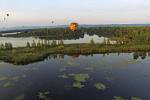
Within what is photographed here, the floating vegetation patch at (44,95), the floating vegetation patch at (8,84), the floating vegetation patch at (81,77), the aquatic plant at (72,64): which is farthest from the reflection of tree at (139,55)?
the floating vegetation patch at (8,84)

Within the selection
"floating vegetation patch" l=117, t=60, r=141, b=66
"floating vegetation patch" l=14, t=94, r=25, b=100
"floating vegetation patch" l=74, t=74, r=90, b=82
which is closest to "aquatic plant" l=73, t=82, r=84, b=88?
"floating vegetation patch" l=74, t=74, r=90, b=82

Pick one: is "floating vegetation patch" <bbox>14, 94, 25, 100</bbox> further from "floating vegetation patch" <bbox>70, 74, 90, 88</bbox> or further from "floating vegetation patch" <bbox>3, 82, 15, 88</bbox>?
"floating vegetation patch" <bbox>70, 74, 90, 88</bbox>

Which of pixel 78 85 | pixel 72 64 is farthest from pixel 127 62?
pixel 78 85

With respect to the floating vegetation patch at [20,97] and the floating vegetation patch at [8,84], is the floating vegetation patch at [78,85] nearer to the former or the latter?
the floating vegetation patch at [20,97]

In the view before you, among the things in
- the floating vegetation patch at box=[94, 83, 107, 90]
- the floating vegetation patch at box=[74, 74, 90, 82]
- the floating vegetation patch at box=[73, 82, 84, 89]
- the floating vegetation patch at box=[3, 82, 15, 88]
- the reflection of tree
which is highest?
the reflection of tree

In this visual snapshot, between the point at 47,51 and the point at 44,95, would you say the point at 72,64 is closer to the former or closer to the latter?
the point at 47,51

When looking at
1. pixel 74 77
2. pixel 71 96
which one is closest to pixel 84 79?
pixel 74 77
